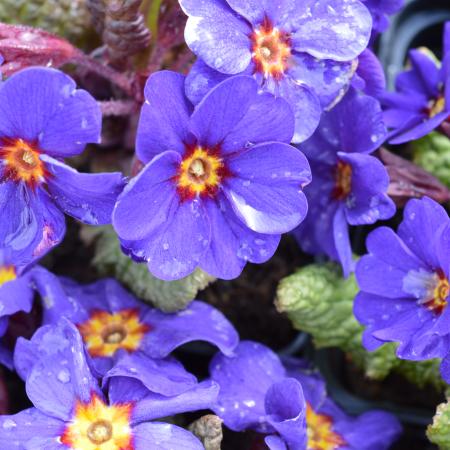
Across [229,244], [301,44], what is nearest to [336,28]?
[301,44]

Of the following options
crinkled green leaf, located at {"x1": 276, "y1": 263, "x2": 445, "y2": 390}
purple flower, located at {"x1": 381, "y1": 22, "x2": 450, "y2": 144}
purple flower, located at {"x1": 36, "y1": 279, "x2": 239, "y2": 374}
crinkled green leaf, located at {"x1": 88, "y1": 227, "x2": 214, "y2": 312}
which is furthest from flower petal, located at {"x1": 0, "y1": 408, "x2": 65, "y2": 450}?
purple flower, located at {"x1": 381, "y1": 22, "x2": 450, "y2": 144}

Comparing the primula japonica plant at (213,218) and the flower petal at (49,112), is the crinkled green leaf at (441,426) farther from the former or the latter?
the flower petal at (49,112)

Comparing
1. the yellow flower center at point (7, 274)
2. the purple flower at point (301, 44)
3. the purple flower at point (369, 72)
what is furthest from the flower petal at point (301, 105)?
the yellow flower center at point (7, 274)

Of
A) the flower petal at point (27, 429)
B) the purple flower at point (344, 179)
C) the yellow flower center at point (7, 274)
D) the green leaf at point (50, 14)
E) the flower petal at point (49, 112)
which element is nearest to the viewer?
the flower petal at point (49, 112)

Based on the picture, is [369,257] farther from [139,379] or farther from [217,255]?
[139,379]

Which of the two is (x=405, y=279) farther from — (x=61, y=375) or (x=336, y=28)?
(x=61, y=375)

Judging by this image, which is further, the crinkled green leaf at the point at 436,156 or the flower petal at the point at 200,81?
the crinkled green leaf at the point at 436,156
